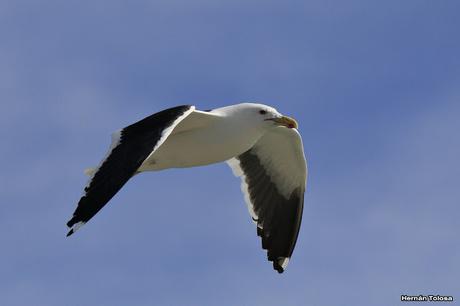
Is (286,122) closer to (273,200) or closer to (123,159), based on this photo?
(273,200)

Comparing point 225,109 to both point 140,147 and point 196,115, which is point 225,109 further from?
point 140,147

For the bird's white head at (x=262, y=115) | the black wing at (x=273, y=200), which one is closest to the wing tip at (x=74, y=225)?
the bird's white head at (x=262, y=115)

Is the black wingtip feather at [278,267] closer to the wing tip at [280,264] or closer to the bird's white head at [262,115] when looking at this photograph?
the wing tip at [280,264]

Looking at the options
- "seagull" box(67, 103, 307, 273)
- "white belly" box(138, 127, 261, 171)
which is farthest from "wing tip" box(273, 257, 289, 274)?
"white belly" box(138, 127, 261, 171)

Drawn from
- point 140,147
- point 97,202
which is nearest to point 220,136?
point 140,147

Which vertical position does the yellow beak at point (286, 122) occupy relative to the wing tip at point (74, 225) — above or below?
below

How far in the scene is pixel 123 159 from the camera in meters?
15.9

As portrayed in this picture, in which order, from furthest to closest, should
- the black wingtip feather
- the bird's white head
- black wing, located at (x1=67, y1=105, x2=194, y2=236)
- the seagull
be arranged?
the black wingtip feather < the bird's white head < the seagull < black wing, located at (x1=67, y1=105, x2=194, y2=236)

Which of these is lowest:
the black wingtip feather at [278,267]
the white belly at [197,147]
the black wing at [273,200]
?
the black wingtip feather at [278,267]

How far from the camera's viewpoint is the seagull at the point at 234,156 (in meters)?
15.6

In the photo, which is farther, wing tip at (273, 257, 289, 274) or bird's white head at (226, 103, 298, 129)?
wing tip at (273, 257, 289, 274)

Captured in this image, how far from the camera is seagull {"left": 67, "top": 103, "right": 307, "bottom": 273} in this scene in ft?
51.3

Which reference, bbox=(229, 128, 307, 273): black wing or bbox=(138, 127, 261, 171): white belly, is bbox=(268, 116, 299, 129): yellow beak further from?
bbox=(229, 128, 307, 273): black wing

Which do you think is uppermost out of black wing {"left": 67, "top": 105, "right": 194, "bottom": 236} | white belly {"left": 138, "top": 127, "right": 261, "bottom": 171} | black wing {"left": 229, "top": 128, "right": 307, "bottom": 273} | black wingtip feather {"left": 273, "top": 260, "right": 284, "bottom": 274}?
black wing {"left": 67, "top": 105, "right": 194, "bottom": 236}
